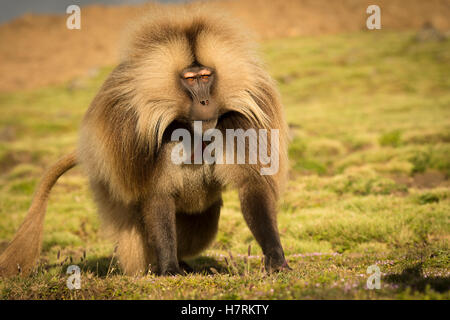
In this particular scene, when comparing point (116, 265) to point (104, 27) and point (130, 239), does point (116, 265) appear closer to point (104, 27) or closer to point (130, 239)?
point (130, 239)

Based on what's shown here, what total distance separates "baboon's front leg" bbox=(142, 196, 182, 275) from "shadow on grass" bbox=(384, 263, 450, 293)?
5.93ft

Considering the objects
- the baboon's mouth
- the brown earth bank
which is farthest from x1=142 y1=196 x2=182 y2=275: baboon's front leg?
the brown earth bank

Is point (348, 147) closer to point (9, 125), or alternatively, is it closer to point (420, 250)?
point (420, 250)

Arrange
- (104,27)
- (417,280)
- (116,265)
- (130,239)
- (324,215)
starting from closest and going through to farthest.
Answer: (417,280) → (130,239) → (116,265) → (324,215) → (104,27)

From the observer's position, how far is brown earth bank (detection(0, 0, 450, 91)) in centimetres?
5038

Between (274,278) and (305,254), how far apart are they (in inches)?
82.4

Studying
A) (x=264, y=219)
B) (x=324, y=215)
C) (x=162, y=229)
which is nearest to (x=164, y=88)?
(x=162, y=229)

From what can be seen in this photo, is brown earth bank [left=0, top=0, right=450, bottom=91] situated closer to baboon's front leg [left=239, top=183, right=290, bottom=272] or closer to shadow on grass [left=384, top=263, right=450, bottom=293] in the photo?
baboon's front leg [left=239, top=183, right=290, bottom=272]

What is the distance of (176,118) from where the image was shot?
4066 mm

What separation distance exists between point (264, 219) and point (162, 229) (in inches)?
36.6

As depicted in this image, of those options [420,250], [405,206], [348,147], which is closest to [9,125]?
[348,147]

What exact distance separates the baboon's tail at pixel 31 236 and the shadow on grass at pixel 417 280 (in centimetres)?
351

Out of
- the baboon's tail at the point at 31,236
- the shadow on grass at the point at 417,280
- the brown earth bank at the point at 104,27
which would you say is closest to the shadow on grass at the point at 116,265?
the baboon's tail at the point at 31,236

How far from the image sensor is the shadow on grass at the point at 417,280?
3.06 m
